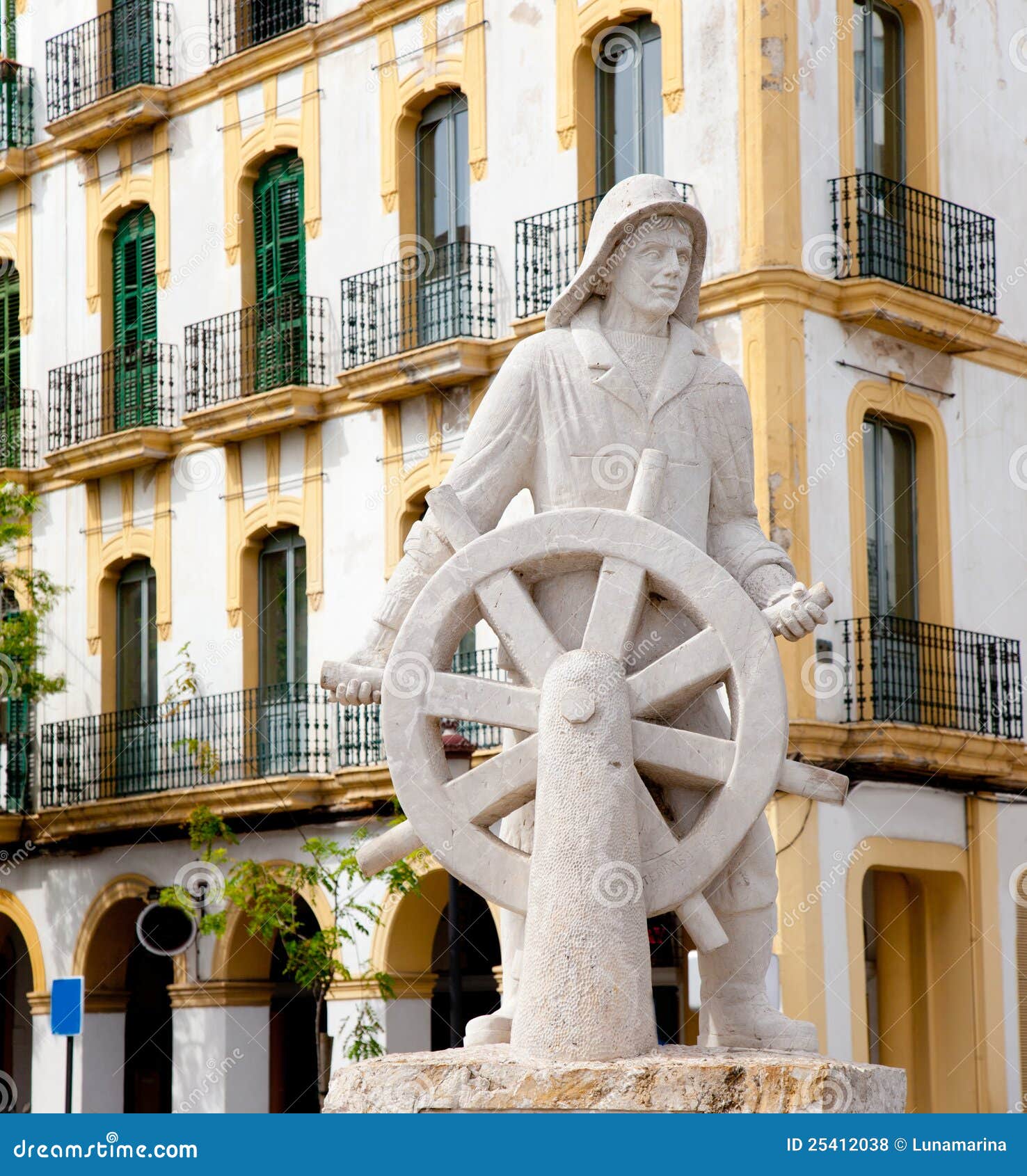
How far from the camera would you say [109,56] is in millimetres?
30141

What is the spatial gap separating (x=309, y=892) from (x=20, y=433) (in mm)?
8169

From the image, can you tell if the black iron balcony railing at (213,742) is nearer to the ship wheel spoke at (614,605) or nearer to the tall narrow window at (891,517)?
the tall narrow window at (891,517)

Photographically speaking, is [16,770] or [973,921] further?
[16,770]

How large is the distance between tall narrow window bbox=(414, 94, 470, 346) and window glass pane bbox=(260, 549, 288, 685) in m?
3.61

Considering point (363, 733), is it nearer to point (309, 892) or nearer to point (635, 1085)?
point (309, 892)

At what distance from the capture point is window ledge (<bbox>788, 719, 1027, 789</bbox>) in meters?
22.1

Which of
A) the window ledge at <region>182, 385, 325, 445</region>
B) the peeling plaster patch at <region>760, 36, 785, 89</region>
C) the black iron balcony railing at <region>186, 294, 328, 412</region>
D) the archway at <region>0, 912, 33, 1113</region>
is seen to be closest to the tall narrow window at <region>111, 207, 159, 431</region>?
the black iron balcony railing at <region>186, 294, 328, 412</region>

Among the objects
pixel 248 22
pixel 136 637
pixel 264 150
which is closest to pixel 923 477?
pixel 264 150

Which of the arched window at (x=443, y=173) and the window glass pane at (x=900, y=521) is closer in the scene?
the window glass pane at (x=900, y=521)

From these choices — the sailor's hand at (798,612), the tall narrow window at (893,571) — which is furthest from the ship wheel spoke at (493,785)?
the tall narrow window at (893,571)

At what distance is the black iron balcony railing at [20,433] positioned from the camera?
31.0m

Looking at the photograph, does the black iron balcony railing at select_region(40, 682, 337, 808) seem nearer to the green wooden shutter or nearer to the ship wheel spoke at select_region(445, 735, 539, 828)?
the green wooden shutter

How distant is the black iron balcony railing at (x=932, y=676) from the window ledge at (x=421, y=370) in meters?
4.47
